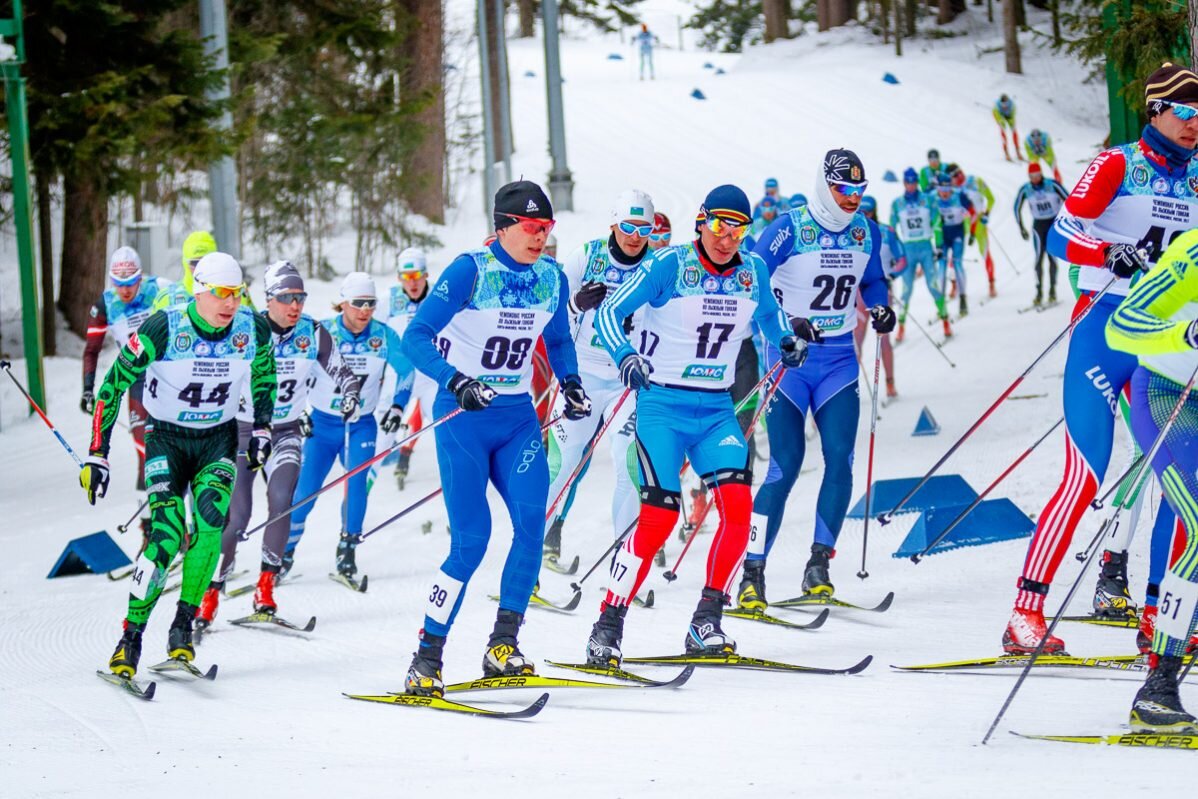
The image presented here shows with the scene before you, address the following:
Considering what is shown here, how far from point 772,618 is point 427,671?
2.30m

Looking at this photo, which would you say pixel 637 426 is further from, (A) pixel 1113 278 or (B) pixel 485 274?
(A) pixel 1113 278

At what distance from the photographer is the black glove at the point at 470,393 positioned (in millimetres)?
6637

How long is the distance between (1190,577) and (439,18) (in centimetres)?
2914

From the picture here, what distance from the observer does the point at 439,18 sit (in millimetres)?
32875

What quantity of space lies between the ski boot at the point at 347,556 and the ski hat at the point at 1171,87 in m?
5.93

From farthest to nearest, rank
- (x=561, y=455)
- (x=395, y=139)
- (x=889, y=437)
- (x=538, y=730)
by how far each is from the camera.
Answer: (x=395, y=139) → (x=889, y=437) → (x=561, y=455) → (x=538, y=730)

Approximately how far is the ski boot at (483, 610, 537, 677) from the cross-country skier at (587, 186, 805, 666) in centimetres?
39

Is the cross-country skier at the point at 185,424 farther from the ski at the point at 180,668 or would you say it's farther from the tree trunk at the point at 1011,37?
the tree trunk at the point at 1011,37

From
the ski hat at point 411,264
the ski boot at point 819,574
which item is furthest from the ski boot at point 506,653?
the ski hat at point 411,264

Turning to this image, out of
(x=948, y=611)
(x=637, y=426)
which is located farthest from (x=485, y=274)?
(x=948, y=611)

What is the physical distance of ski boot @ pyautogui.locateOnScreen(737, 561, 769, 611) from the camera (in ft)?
28.2

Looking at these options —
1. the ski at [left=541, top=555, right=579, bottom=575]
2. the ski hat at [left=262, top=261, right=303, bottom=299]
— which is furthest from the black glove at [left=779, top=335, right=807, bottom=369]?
the ski hat at [left=262, top=261, right=303, bottom=299]

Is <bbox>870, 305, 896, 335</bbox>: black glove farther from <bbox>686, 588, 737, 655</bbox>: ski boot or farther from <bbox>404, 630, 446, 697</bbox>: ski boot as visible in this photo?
<bbox>404, 630, 446, 697</bbox>: ski boot

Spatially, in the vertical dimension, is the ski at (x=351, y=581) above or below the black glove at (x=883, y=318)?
below
